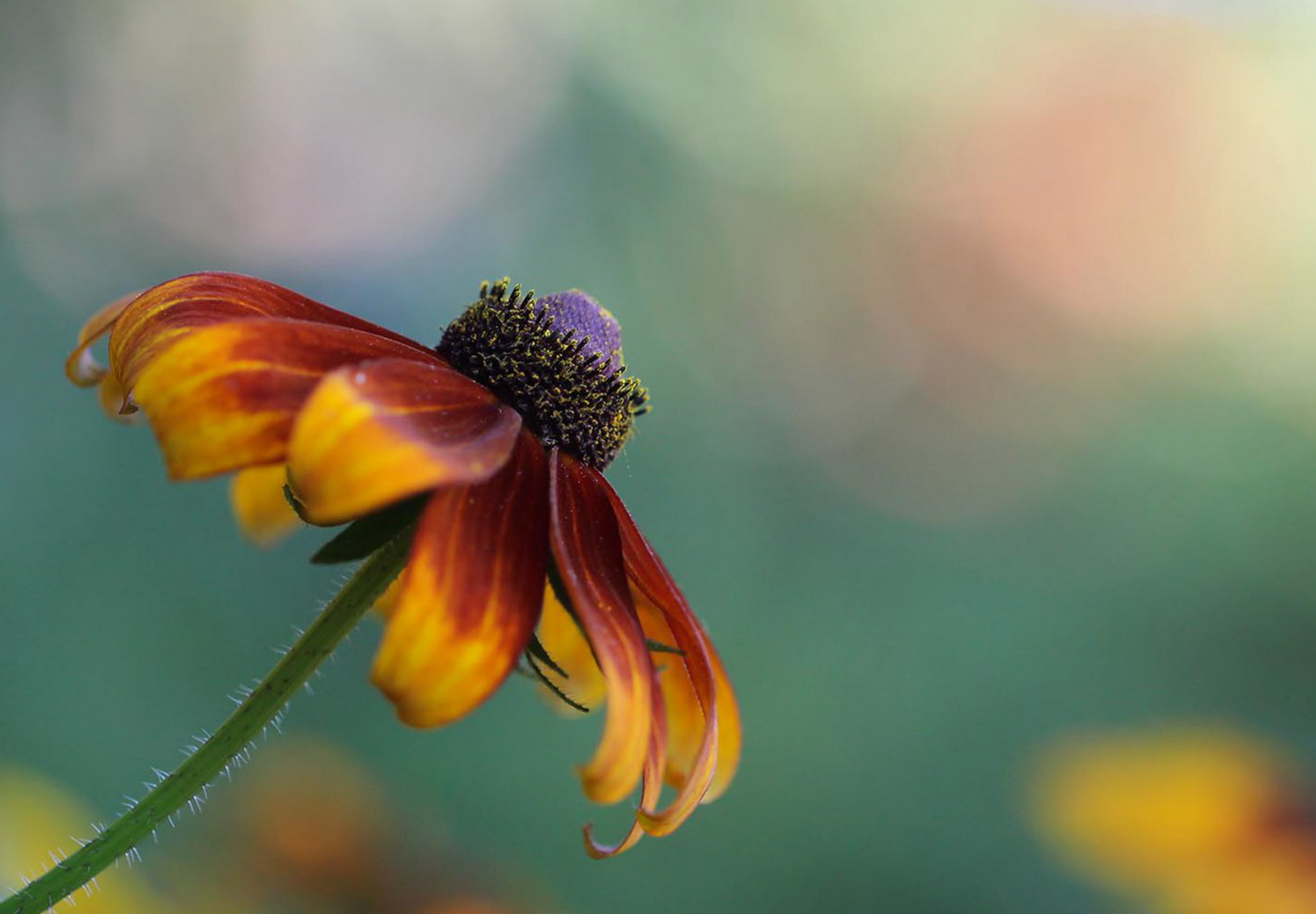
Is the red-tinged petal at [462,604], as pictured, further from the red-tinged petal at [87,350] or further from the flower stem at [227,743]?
the red-tinged petal at [87,350]

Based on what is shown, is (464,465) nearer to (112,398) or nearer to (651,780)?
(651,780)

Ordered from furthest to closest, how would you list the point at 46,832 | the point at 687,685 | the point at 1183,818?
the point at 1183,818 → the point at 46,832 → the point at 687,685

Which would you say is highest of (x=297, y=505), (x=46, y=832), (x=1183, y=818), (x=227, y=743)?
(x=1183, y=818)

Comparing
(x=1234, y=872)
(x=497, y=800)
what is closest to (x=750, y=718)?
(x=497, y=800)

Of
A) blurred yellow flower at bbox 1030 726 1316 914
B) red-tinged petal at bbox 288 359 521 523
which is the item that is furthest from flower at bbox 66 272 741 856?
blurred yellow flower at bbox 1030 726 1316 914

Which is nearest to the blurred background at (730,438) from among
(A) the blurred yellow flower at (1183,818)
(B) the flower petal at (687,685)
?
(A) the blurred yellow flower at (1183,818)

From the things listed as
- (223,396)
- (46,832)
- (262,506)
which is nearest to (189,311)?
(223,396)
